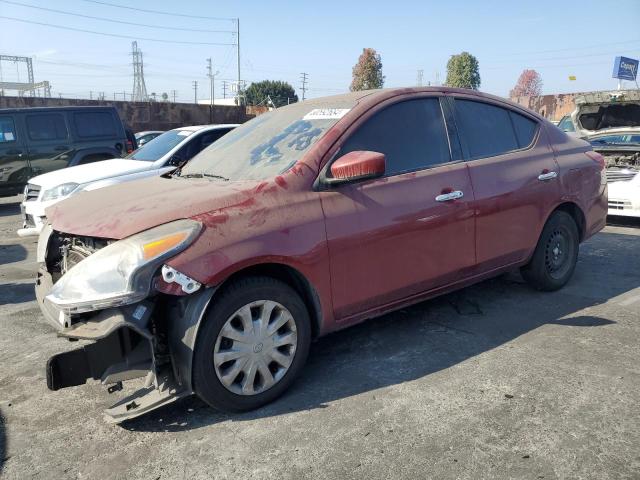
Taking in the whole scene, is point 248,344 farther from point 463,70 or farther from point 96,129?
point 463,70

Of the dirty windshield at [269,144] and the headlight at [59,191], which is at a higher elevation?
the dirty windshield at [269,144]

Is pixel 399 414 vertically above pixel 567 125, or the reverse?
pixel 567 125

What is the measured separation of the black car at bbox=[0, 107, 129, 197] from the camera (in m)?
11.1

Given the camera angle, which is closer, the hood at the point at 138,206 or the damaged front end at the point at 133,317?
the damaged front end at the point at 133,317

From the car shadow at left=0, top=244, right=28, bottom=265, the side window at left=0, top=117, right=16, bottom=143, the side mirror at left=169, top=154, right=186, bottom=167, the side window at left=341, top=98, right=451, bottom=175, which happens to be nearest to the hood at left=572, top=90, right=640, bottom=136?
the side window at left=341, top=98, right=451, bottom=175

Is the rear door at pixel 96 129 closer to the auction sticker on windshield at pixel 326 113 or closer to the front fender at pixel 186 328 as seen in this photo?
the auction sticker on windshield at pixel 326 113

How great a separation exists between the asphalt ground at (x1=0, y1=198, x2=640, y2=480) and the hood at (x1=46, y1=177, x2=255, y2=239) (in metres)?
1.08

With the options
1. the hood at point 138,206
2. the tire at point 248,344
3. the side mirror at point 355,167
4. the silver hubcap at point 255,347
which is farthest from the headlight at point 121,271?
the side mirror at point 355,167

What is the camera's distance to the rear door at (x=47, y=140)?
11203mm

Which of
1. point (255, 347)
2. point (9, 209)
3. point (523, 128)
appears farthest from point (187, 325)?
point (9, 209)

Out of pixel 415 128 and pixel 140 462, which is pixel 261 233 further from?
pixel 415 128

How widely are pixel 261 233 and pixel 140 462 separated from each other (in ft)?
4.22

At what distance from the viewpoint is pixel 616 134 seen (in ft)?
31.0

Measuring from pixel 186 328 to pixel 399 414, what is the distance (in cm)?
123
